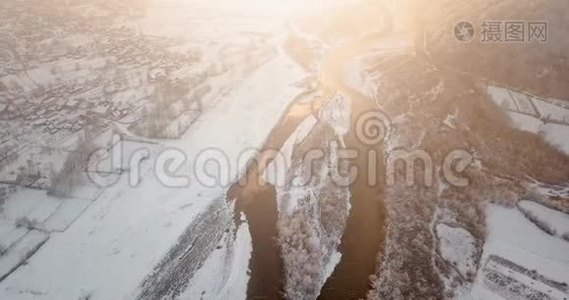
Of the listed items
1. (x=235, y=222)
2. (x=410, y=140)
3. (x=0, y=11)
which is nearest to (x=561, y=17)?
(x=410, y=140)

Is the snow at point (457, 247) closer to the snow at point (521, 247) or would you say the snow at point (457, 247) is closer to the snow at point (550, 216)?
the snow at point (521, 247)

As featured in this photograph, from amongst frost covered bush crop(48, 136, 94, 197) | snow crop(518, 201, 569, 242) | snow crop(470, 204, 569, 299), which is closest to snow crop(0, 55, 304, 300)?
frost covered bush crop(48, 136, 94, 197)

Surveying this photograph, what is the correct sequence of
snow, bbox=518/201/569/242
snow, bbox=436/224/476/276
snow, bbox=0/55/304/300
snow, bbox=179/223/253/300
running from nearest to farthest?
snow, bbox=0/55/304/300 → snow, bbox=179/223/253/300 → snow, bbox=436/224/476/276 → snow, bbox=518/201/569/242

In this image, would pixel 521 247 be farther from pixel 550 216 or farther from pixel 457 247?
pixel 550 216

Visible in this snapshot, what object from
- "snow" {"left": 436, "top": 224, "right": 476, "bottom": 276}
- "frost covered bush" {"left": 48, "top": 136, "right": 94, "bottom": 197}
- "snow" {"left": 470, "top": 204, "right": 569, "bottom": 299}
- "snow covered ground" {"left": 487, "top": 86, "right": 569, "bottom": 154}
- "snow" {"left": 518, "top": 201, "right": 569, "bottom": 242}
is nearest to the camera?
"snow" {"left": 470, "top": 204, "right": 569, "bottom": 299}

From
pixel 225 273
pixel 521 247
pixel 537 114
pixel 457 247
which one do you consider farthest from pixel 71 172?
pixel 537 114

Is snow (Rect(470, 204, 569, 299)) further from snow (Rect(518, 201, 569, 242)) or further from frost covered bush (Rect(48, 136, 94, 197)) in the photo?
frost covered bush (Rect(48, 136, 94, 197))

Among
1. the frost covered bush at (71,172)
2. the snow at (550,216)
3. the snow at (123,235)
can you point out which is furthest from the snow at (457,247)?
the frost covered bush at (71,172)
